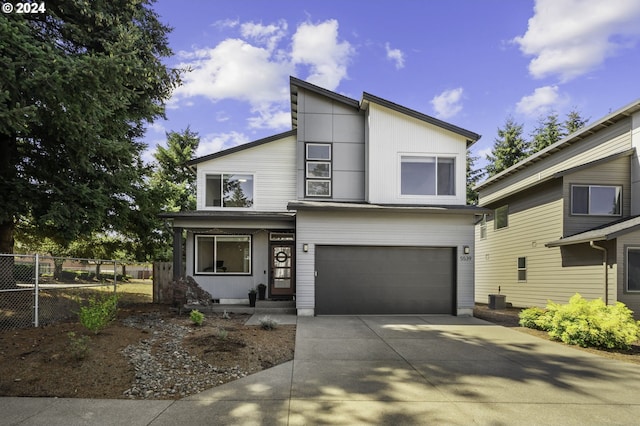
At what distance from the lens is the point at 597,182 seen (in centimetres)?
1297

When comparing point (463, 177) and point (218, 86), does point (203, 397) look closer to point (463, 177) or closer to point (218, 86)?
point (463, 177)

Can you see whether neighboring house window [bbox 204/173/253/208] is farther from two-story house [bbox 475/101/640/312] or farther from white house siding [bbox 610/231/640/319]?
white house siding [bbox 610/231/640/319]

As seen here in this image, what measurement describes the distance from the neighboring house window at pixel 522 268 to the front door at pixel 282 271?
970cm

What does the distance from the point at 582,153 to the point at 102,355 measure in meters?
17.0

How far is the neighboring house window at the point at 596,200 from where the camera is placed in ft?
42.5

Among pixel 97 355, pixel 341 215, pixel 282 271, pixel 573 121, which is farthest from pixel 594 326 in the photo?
pixel 573 121

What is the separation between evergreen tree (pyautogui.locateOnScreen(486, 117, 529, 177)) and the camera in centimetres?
2931

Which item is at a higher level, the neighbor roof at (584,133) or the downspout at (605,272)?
the neighbor roof at (584,133)

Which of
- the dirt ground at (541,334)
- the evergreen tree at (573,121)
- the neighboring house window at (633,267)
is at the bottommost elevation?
the dirt ground at (541,334)

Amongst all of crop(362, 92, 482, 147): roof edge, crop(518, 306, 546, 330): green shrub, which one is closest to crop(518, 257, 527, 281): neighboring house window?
crop(518, 306, 546, 330): green shrub

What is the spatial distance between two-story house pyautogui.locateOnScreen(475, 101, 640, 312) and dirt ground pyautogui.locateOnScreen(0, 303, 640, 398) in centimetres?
430

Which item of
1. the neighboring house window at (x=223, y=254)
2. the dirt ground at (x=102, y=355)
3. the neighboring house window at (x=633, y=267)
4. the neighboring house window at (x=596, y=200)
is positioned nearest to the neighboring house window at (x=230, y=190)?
the neighboring house window at (x=223, y=254)

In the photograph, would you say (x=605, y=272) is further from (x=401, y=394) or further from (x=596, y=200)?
(x=401, y=394)
